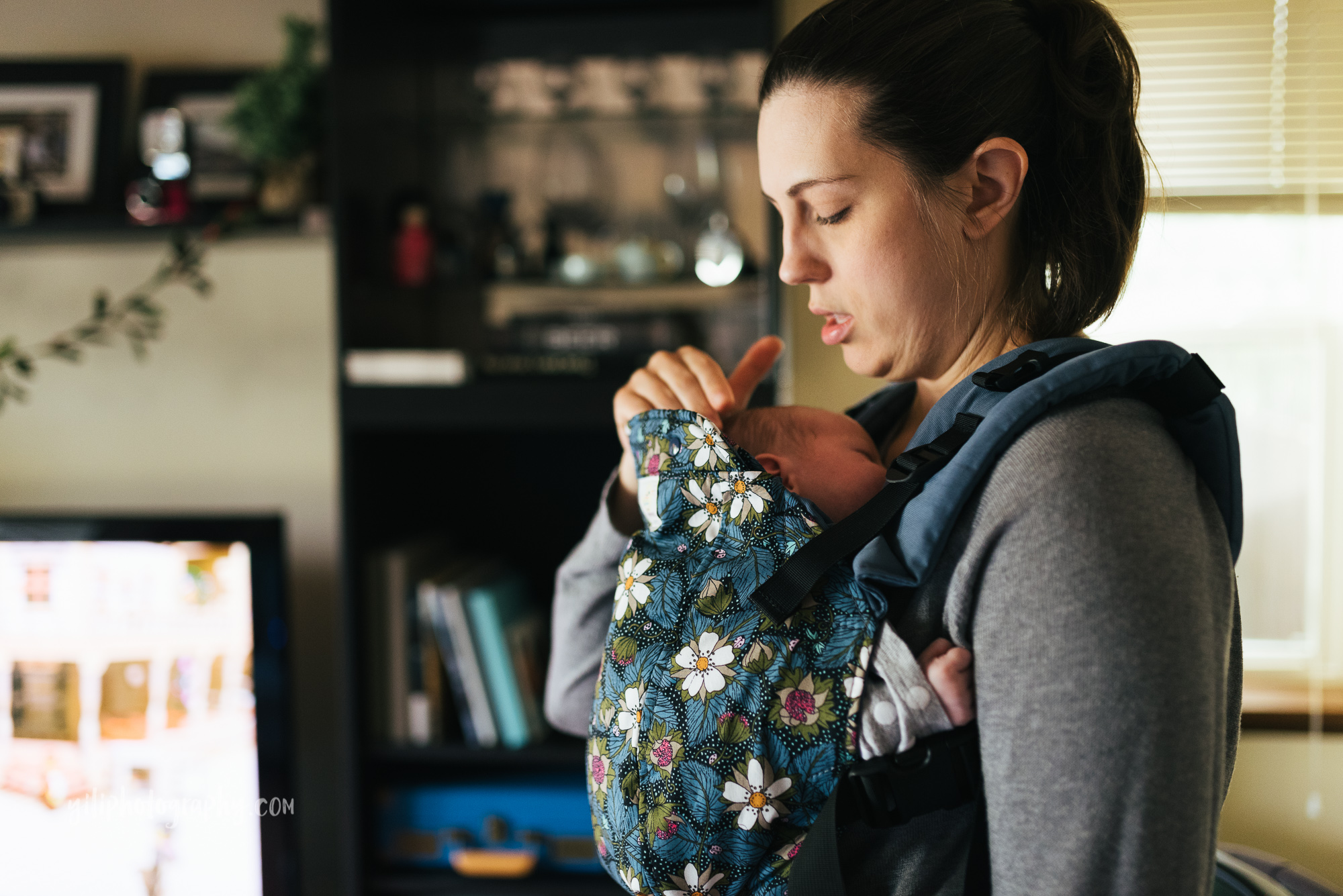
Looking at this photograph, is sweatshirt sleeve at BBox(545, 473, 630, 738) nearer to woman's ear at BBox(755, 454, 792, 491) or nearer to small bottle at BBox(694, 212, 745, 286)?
woman's ear at BBox(755, 454, 792, 491)

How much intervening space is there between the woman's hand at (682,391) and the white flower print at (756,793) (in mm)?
307

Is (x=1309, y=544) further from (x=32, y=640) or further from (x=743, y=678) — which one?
(x=32, y=640)

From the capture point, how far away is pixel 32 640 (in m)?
1.88

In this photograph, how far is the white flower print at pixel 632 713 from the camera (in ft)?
2.50

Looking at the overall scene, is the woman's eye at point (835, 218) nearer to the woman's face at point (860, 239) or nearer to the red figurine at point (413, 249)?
the woman's face at point (860, 239)

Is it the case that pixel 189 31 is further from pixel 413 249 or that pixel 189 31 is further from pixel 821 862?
pixel 821 862

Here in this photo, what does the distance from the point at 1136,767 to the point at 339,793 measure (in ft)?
6.85

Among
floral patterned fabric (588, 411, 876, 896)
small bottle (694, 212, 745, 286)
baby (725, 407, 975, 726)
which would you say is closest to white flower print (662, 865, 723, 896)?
floral patterned fabric (588, 411, 876, 896)

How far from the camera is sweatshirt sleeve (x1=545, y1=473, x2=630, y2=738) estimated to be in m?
1.01

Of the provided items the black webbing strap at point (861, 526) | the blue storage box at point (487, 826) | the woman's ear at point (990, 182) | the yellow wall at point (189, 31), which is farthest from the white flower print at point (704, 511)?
the yellow wall at point (189, 31)

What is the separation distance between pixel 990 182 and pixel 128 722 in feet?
6.35

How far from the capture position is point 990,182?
30.3 inches

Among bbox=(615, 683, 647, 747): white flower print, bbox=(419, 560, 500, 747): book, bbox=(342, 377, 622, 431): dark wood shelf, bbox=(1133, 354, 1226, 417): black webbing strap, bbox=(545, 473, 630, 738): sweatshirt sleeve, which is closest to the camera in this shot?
bbox=(1133, 354, 1226, 417): black webbing strap

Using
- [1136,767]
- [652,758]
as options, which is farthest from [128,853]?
[1136,767]
